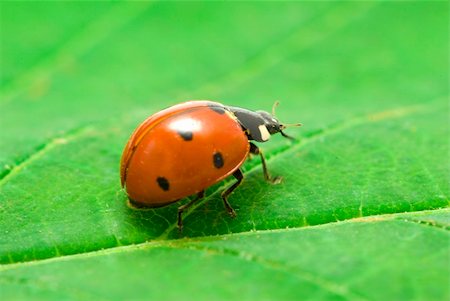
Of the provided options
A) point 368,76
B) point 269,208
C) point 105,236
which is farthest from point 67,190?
point 368,76

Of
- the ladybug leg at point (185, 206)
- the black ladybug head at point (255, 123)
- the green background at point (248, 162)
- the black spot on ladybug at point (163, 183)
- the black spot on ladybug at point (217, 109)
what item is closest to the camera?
the green background at point (248, 162)

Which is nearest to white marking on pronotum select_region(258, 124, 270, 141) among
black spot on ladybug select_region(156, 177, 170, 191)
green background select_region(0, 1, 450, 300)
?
green background select_region(0, 1, 450, 300)

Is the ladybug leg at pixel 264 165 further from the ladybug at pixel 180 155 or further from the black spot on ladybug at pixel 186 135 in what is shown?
the black spot on ladybug at pixel 186 135

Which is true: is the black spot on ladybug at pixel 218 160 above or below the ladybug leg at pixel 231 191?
above

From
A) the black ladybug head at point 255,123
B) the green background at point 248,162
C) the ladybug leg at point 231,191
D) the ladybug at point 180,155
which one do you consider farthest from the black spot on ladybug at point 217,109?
the green background at point 248,162

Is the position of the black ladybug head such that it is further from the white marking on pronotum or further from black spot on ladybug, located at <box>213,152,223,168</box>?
black spot on ladybug, located at <box>213,152,223,168</box>

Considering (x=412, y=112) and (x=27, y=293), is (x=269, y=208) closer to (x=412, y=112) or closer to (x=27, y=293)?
(x=27, y=293)

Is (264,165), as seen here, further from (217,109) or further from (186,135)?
(186,135)
